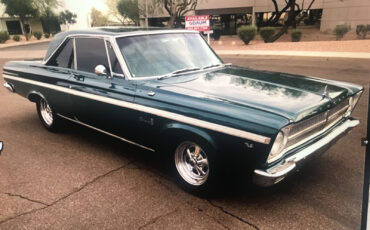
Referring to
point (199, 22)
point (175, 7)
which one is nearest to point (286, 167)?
point (199, 22)

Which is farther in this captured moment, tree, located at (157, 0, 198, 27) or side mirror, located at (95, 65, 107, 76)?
tree, located at (157, 0, 198, 27)

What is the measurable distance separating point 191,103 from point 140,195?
1142mm

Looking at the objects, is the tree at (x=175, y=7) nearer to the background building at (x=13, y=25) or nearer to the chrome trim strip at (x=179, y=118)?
the chrome trim strip at (x=179, y=118)

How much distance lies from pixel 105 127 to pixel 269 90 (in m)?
2.10

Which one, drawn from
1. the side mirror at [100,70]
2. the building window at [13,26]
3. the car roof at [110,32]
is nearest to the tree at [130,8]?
the building window at [13,26]

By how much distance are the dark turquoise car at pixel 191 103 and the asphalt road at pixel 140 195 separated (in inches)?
14.5

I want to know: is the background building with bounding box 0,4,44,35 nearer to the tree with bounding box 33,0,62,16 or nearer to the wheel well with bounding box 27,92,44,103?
the tree with bounding box 33,0,62,16

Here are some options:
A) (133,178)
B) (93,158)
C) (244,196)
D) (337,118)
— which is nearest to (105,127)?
(93,158)

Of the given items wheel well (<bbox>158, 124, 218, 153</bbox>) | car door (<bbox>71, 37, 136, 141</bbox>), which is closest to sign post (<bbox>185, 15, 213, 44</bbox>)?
car door (<bbox>71, 37, 136, 141</bbox>)

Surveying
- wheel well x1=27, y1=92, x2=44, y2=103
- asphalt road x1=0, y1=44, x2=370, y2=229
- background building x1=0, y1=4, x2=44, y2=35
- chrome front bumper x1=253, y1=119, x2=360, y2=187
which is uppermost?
background building x1=0, y1=4, x2=44, y2=35

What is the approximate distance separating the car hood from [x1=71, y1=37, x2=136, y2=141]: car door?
20.3 inches

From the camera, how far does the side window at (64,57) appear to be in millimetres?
4629

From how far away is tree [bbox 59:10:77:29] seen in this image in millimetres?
52469

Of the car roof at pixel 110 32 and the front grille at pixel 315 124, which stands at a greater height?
the car roof at pixel 110 32
